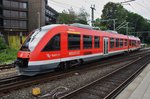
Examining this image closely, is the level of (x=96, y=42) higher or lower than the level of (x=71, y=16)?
lower

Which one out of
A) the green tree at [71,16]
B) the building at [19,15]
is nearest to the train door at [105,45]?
the building at [19,15]

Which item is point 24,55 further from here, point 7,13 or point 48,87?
point 7,13

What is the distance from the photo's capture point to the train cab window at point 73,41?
12394 millimetres

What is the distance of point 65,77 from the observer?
10.8 meters

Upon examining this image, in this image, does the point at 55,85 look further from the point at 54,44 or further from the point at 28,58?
the point at 54,44

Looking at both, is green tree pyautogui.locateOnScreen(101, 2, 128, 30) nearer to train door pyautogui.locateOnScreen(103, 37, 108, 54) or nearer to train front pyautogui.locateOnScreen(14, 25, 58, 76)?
train door pyautogui.locateOnScreen(103, 37, 108, 54)

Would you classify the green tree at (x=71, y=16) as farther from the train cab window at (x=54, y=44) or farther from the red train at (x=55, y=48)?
the train cab window at (x=54, y=44)

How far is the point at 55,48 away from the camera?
1105 cm

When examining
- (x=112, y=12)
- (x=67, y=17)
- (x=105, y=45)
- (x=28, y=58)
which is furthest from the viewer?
(x=112, y=12)

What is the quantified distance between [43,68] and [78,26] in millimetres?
5182

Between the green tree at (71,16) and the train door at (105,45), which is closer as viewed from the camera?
the train door at (105,45)

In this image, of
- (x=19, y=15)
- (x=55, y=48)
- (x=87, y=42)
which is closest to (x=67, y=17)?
(x=19, y=15)

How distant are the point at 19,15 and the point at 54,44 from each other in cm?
5151

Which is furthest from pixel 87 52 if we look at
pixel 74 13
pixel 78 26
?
pixel 74 13
